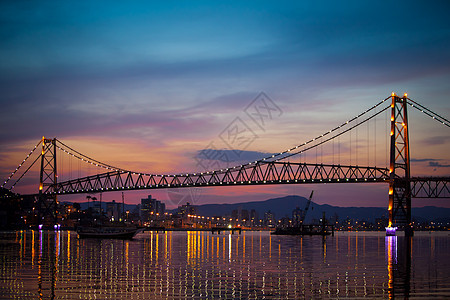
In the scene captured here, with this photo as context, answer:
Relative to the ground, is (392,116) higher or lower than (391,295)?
higher

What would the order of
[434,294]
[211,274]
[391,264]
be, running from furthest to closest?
[391,264]
[211,274]
[434,294]

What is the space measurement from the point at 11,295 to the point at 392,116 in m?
92.4

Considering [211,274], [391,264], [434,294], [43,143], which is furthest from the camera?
[43,143]

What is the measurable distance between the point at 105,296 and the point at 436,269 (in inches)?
850

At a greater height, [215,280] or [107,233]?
[215,280]

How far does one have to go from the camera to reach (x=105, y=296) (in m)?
21.5

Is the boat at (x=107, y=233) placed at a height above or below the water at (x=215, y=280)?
below

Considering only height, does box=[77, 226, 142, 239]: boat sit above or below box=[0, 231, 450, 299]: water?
below

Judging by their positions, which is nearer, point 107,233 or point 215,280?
point 215,280

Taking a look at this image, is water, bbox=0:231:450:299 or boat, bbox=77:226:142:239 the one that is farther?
boat, bbox=77:226:142:239

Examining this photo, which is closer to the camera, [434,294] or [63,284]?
[434,294]

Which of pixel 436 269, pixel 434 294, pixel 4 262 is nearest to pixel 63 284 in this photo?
pixel 4 262

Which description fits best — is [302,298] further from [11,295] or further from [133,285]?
[11,295]

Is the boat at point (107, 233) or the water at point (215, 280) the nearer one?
the water at point (215, 280)
